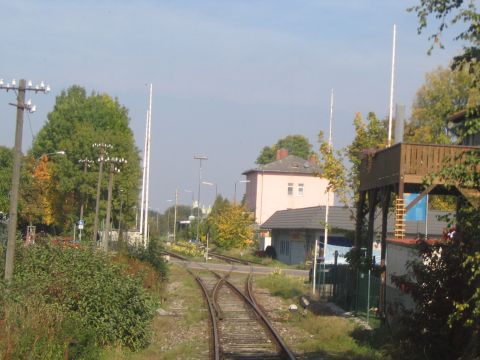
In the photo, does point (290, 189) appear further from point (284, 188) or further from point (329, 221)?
point (329, 221)

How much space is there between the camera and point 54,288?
16.4 m

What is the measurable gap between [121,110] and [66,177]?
36.3 ft

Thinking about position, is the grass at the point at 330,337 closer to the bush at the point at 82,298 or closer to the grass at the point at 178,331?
the grass at the point at 178,331

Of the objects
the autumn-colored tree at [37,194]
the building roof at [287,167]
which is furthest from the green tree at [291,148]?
the autumn-colored tree at [37,194]

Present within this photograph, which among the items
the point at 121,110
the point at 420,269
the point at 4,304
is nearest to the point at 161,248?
the point at 4,304

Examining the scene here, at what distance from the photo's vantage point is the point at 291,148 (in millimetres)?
135750

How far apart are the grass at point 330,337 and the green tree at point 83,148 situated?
1533 inches

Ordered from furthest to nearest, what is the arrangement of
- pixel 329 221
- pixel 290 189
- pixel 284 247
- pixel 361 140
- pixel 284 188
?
pixel 290 189, pixel 284 188, pixel 284 247, pixel 329 221, pixel 361 140

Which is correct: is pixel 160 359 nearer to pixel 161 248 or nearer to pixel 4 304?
pixel 4 304

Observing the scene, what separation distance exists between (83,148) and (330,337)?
46.5m

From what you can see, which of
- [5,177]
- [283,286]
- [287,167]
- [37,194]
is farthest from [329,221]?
[287,167]

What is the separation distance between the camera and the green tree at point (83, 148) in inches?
2435

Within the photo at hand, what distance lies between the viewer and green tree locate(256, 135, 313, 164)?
134750 millimetres

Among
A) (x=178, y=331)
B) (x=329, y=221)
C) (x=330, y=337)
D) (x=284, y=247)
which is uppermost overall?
(x=329, y=221)
